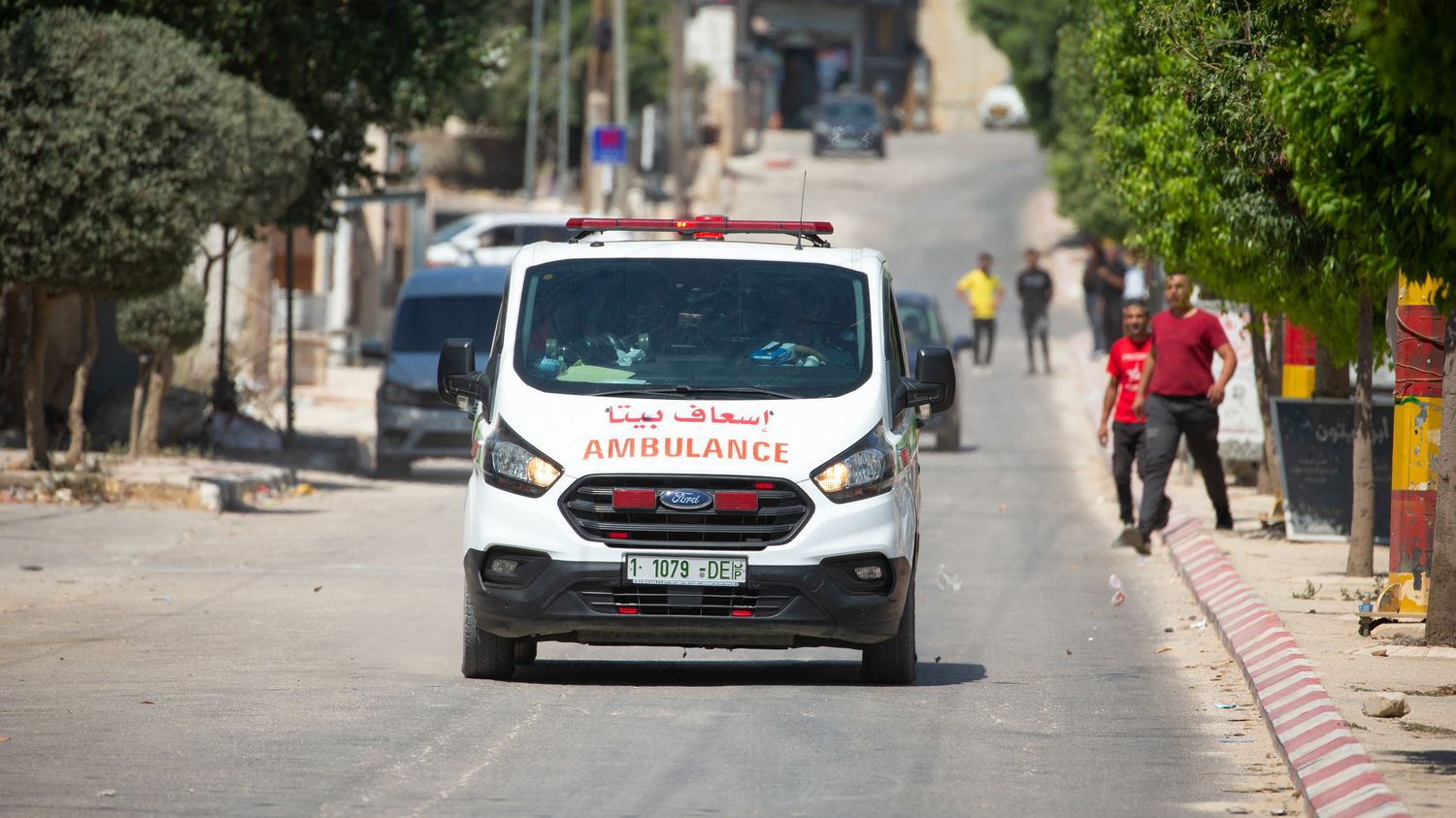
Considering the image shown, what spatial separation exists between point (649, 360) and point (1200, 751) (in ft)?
9.76

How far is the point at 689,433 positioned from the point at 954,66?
7939cm

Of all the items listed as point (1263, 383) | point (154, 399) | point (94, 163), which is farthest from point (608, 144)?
point (1263, 383)

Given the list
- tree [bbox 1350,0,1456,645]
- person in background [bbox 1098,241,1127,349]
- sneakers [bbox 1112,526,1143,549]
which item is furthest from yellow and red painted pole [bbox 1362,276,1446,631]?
person in background [bbox 1098,241,1127,349]

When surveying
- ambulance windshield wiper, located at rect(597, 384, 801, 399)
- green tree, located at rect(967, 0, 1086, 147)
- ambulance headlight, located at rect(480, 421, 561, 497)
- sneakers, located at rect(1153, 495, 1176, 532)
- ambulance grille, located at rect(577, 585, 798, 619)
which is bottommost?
sneakers, located at rect(1153, 495, 1176, 532)

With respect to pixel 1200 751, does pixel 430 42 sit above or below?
above

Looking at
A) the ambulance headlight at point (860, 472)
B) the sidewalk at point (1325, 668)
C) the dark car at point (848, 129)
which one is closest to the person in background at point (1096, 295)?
the sidewalk at point (1325, 668)

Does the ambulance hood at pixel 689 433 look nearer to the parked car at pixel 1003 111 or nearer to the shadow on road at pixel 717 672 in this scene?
the shadow on road at pixel 717 672

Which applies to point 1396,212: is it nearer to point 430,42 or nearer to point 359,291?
point 430,42

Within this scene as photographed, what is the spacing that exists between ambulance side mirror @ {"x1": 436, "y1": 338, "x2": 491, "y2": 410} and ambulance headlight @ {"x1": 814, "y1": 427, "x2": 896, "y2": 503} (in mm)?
1661

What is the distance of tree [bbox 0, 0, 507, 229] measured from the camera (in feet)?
72.9

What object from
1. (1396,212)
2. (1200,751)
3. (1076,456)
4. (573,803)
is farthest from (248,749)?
(1076,456)

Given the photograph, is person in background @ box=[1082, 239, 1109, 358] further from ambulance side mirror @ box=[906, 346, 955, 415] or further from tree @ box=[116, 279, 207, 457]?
ambulance side mirror @ box=[906, 346, 955, 415]

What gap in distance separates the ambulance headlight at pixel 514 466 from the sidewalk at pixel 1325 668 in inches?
126

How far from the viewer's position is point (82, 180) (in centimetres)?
1795
